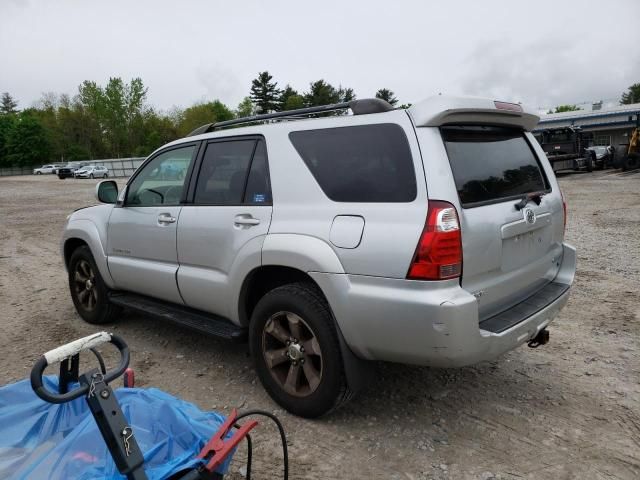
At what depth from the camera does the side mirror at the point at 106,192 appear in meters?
4.70

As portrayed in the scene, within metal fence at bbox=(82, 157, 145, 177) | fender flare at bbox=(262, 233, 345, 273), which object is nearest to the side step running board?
fender flare at bbox=(262, 233, 345, 273)

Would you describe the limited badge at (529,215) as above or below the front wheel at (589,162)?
above

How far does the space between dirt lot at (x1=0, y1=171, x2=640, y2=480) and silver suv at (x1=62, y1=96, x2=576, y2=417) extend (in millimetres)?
380

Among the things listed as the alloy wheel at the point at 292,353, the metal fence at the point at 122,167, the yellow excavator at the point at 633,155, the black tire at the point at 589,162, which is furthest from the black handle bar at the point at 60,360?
the metal fence at the point at 122,167

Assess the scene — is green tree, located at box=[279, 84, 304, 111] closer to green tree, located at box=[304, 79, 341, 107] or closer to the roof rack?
green tree, located at box=[304, 79, 341, 107]

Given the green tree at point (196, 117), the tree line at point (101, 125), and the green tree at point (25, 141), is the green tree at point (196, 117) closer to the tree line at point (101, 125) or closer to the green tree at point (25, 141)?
the tree line at point (101, 125)

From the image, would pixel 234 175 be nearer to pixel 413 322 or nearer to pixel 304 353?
pixel 304 353

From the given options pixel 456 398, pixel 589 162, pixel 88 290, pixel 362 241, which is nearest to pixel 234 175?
pixel 362 241

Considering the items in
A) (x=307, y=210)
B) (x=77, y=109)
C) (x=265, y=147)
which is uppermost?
(x=77, y=109)

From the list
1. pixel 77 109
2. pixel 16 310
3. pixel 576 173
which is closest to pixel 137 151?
pixel 77 109

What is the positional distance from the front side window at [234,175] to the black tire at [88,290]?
68.8 inches

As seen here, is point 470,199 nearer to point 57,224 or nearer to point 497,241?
point 497,241

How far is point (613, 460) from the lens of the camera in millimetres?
2723

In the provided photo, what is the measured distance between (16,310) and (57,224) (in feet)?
27.6
